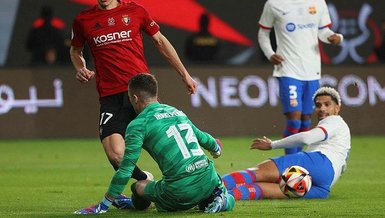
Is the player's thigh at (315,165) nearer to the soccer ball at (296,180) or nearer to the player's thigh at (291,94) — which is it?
the soccer ball at (296,180)

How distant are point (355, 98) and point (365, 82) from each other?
38 centimetres

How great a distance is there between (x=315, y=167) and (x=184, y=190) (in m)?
2.01

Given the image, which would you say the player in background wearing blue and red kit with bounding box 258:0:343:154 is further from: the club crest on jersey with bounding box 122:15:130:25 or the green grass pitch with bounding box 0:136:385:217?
the club crest on jersey with bounding box 122:15:130:25

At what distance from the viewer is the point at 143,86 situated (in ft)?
30.9

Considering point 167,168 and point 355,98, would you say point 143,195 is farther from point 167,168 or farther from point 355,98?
point 355,98

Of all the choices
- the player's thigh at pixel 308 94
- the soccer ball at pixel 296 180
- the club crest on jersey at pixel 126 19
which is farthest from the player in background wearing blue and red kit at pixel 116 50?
the player's thigh at pixel 308 94

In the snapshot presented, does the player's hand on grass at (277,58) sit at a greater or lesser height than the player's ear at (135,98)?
lesser

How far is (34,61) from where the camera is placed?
75.5 feet

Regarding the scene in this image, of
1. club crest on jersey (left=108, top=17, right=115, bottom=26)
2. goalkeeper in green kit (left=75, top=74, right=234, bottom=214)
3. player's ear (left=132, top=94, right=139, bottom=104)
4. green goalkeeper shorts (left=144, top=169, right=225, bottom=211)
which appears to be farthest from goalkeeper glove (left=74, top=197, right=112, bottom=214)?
club crest on jersey (left=108, top=17, right=115, bottom=26)

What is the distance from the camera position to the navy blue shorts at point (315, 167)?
11.0 m

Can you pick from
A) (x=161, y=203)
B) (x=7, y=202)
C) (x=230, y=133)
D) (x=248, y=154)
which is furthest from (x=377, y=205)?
(x=230, y=133)

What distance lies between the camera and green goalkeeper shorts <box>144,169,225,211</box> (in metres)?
9.45

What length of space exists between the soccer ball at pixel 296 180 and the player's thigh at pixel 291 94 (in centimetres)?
347

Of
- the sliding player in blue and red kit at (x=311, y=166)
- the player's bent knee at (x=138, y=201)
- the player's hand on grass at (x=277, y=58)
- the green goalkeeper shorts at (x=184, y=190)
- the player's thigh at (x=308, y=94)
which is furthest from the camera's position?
the player's thigh at (x=308, y=94)
